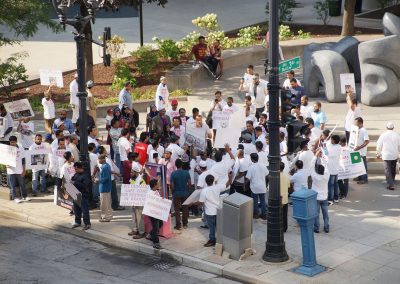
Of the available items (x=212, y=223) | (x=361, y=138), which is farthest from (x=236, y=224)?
(x=361, y=138)

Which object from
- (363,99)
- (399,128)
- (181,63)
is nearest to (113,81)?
(181,63)

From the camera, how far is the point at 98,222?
20219mm

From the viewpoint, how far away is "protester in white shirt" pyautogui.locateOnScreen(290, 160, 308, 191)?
62.8ft

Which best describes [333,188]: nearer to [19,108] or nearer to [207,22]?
[19,108]

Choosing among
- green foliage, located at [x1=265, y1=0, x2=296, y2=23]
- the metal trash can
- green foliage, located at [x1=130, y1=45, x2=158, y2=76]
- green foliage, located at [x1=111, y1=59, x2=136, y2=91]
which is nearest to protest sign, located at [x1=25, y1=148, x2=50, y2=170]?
the metal trash can

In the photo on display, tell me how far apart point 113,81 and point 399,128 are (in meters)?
11.0

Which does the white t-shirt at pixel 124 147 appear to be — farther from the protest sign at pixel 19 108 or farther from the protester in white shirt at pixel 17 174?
the protest sign at pixel 19 108

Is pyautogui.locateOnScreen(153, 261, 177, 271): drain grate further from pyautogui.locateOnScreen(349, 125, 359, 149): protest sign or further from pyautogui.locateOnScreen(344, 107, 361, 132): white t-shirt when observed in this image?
pyautogui.locateOnScreen(344, 107, 361, 132): white t-shirt

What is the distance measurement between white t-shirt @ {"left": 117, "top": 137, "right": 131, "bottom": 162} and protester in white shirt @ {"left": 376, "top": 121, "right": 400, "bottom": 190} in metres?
5.92

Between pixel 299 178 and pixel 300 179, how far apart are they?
0.10 feet

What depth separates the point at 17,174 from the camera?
70.7 ft

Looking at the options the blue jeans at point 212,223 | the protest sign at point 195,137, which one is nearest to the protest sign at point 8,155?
the protest sign at point 195,137

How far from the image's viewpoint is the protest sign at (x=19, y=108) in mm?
23938

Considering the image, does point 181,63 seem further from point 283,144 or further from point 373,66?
point 283,144
